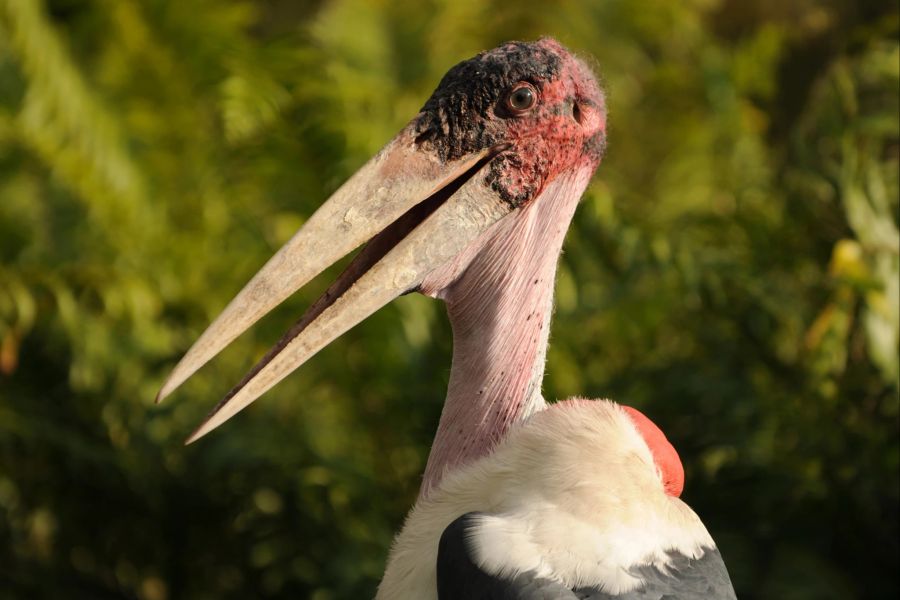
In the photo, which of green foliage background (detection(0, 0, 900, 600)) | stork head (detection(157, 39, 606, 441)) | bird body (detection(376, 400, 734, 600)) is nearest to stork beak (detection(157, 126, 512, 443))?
stork head (detection(157, 39, 606, 441))

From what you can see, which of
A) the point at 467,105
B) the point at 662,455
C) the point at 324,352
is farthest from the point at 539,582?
the point at 324,352

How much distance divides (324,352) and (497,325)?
234cm

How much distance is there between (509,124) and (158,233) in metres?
3.21

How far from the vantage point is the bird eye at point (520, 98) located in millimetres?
2027

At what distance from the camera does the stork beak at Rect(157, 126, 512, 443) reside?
196cm

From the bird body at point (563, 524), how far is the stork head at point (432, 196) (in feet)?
1.09

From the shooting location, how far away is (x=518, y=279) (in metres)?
2.12

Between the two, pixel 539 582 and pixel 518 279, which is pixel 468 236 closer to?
pixel 518 279

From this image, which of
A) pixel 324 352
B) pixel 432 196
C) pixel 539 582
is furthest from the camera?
pixel 324 352

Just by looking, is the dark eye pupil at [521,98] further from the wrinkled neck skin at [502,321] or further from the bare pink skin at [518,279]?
the wrinkled neck skin at [502,321]

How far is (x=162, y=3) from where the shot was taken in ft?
18.1

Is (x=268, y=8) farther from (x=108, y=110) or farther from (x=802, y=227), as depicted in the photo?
(x=802, y=227)

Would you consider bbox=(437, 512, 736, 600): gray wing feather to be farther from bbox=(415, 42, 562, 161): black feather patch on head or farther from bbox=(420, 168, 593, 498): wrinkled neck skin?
bbox=(415, 42, 562, 161): black feather patch on head

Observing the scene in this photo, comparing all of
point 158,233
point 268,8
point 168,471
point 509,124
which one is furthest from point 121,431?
point 268,8
